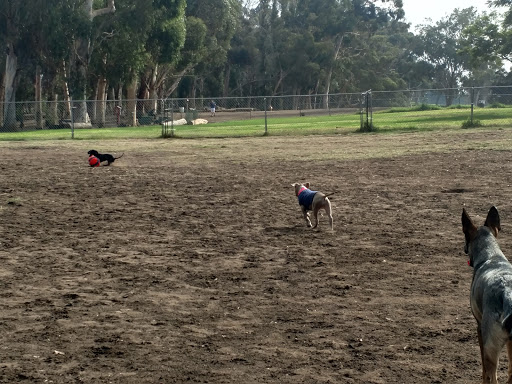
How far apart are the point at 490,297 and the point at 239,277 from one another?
4.36 meters

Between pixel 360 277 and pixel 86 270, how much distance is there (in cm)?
308

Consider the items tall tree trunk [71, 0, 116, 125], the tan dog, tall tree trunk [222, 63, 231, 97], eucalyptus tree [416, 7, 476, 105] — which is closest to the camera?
the tan dog

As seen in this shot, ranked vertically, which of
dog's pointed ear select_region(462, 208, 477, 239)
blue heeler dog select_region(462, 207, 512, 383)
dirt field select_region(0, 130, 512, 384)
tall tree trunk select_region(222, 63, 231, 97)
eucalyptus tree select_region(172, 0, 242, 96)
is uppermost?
eucalyptus tree select_region(172, 0, 242, 96)

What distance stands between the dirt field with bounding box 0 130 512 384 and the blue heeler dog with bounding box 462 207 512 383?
755 mm

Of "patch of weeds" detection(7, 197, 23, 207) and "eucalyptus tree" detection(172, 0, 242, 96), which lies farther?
"eucalyptus tree" detection(172, 0, 242, 96)

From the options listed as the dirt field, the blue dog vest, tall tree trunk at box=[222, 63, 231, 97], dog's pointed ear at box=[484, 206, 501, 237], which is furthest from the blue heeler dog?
tall tree trunk at box=[222, 63, 231, 97]

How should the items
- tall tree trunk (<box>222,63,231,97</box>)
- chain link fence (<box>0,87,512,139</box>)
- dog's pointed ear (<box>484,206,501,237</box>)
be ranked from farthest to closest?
tall tree trunk (<box>222,63,231,97</box>) → chain link fence (<box>0,87,512,139</box>) → dog's pointed ear (<box>484,206,501,237</box>)

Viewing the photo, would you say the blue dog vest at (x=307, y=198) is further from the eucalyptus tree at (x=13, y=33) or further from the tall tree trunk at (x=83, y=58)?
the tall tree trunk at (x=83, y=58)

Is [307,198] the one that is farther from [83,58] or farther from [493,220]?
[83,58]

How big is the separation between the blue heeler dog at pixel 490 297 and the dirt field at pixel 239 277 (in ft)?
2.48

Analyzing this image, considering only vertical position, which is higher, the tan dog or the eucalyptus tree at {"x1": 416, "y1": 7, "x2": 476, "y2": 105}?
the eucalyptus tree at {"x1": 416, "y1": 7, "x2": 476, "y2": 105}

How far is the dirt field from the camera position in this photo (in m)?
6.16

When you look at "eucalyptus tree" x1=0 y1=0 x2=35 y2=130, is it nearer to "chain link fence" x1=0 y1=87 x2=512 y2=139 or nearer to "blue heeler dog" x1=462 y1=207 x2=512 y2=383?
"chain link fence" x1=0 y1=87 x2=512 y2=139

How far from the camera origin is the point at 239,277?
8.95 metres
